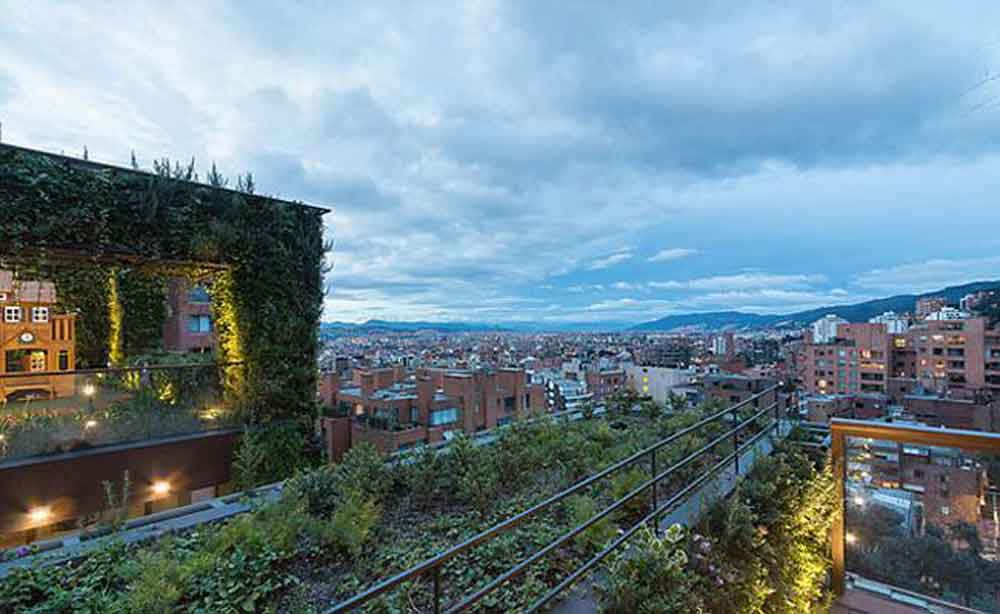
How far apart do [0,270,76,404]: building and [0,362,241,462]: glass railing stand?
3 centimetres

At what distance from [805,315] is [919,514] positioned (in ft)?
106

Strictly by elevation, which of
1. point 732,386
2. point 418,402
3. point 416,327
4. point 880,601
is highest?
point 416,327

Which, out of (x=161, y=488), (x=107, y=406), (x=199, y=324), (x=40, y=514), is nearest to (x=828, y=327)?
(x=161, y=488)

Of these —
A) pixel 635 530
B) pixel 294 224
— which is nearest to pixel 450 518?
pixel 635 530

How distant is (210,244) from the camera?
6.16 m

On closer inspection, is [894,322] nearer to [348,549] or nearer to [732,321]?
[732,321]

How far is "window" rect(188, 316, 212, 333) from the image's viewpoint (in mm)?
18131

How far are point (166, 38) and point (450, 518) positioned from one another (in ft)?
24.0

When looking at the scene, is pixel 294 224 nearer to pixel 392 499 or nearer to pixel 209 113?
pixel 209 113

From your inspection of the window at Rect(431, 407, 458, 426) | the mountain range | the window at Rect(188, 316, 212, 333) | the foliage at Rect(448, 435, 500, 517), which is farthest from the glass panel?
the window at Rect(188, 316, 212, 333)

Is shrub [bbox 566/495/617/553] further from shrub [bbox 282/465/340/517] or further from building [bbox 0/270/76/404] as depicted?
building [bbox 0/270/76/404]

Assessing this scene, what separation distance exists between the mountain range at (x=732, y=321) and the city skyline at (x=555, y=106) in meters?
3.13

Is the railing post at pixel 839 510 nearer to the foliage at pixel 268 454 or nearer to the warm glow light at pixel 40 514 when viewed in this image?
the foliage at pixel 268 454

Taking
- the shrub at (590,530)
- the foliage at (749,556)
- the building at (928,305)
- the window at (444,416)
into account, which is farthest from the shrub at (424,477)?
the building at (928,305)
